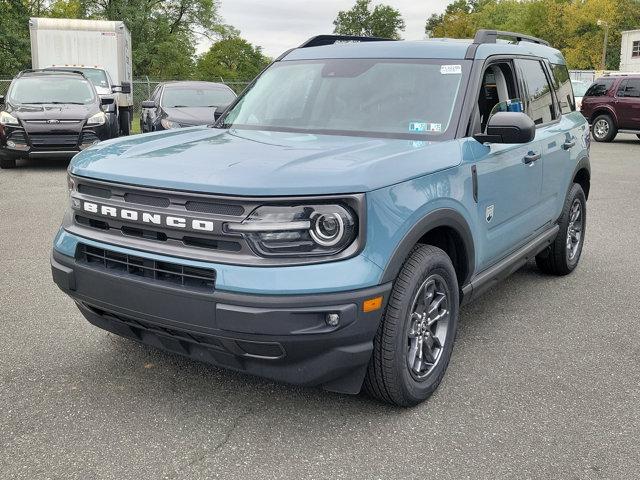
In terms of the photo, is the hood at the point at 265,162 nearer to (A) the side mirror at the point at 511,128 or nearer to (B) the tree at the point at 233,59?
(A) the side mirror at the point at 511,128

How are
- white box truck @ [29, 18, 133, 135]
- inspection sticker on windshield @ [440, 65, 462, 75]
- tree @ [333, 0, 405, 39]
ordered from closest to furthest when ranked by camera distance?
1. inspection sticker on windshield @ [440, 65, 462, 75]
2. white box truck @ [29, 18, 133, 135]
3. tree @ [333, 0, 405, 39]

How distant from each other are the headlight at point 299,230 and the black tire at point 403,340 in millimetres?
433

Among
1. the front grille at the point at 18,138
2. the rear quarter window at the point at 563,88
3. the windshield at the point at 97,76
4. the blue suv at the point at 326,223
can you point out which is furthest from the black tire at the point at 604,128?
the blue suv at the point at 326,223

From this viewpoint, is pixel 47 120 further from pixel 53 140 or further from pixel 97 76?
pixel 97 76

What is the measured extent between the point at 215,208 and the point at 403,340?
1.04 metres

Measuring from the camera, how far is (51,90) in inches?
489

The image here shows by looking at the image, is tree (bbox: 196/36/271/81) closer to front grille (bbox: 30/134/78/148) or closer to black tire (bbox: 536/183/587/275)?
front grille (bbox: 30/134/78/148)

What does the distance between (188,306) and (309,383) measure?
0.62 meters

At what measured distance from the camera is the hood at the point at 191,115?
1207 centimetres

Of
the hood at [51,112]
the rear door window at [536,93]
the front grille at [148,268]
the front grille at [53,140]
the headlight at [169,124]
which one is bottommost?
the front grille at [148,268]

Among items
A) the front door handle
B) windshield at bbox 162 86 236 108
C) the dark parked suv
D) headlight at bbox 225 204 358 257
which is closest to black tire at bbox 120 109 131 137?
windshield at bbox 162 86 236 108

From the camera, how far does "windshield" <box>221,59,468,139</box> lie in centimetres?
379

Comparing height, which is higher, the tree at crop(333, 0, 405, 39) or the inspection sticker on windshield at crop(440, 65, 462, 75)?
the tree at crop(333, 0, 405, 39)

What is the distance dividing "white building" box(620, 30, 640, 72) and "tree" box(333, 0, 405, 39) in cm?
4854
